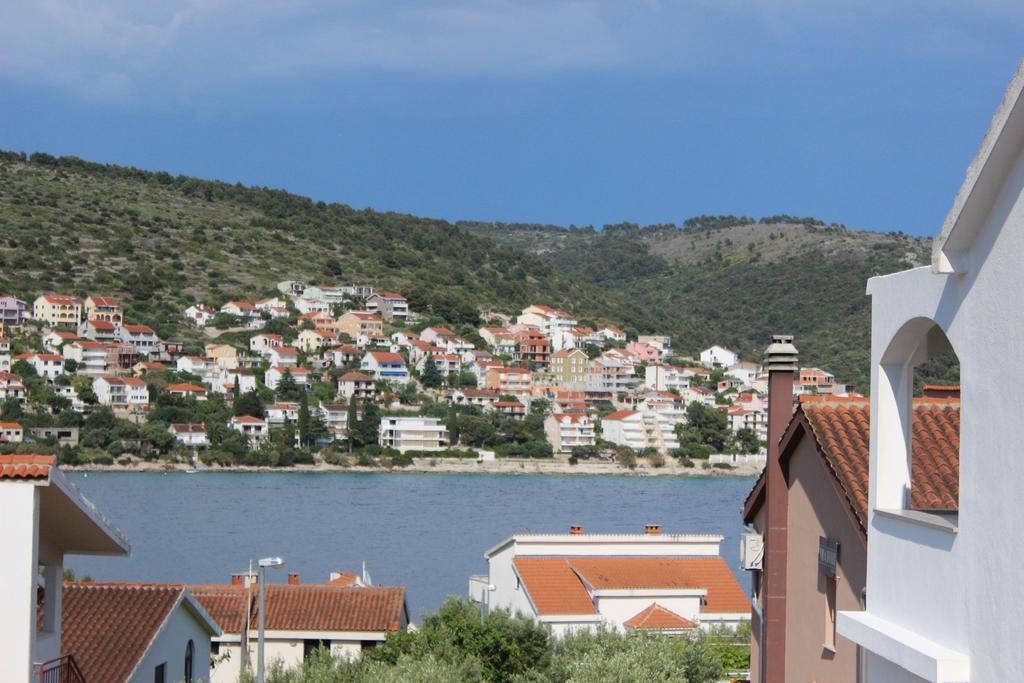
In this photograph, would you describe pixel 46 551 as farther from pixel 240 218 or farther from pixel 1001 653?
pixel 240 218

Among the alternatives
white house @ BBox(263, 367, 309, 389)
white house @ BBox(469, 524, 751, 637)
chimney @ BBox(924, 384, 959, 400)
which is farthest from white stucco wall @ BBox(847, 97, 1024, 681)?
white house @ BBox(263, 367, 309, 389)

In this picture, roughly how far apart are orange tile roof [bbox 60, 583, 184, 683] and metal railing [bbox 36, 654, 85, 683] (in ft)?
9.36

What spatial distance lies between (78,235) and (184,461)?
177 ft

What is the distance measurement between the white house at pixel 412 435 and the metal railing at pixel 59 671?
334 ft

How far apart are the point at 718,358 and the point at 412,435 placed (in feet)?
202

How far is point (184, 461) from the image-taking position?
102 m

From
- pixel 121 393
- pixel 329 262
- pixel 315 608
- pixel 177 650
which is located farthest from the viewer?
pixel 329 262

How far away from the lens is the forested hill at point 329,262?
14175cm

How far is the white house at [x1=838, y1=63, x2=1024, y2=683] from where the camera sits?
4.06 meters

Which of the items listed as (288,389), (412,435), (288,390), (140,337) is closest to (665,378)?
(412,435)

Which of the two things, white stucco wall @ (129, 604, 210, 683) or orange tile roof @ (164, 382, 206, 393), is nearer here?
white stucco wall @ (129, 604, 210, 683)

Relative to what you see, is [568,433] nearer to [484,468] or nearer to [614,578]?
[484,468]

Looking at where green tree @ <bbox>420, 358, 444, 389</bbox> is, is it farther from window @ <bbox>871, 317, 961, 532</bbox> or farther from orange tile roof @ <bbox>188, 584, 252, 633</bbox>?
window @ <bbox>871, 317, 961, 532</bbox>

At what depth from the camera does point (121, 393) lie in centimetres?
11338
